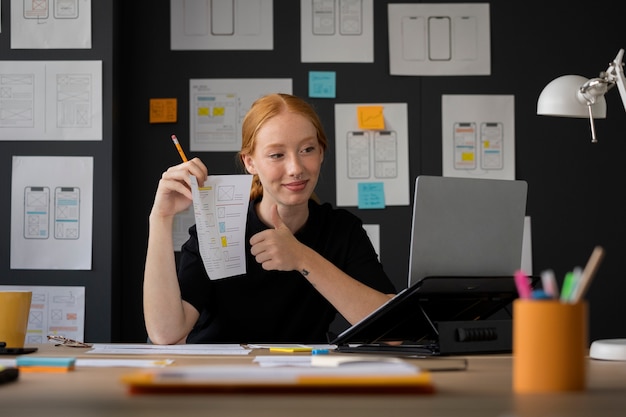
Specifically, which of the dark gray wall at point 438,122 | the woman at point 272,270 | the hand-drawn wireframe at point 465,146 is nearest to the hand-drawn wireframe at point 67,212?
the dark gray wall at point 438,122

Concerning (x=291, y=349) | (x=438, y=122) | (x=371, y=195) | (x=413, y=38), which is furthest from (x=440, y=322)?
(x=413, y=38)

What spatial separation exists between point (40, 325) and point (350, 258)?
128cm

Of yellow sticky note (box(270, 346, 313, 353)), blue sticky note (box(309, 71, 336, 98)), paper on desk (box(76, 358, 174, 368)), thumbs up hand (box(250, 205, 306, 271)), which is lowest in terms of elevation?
yellow sticky note (box(270, 346, 313, 353))

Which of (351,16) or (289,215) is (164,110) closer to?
(351,16)

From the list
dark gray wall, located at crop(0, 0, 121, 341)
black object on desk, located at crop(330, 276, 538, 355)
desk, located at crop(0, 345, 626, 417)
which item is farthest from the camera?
dark gray wall, located at crop(0, 0, 121, 341)

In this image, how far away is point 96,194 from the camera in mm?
2812

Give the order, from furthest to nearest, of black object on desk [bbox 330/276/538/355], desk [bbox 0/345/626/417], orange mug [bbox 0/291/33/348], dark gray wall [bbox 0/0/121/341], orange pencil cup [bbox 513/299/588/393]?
1. dark gray wall [bbox 0/0/121/341]
2. orange mug [bbox 0/291/33/348]
3. black object on desk [bbox 330/276/538/355]
4. orange pencil cup [bbox 513/299/588/393]
5. desk [bbox 0/345/626/417]

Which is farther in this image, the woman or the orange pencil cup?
the woman

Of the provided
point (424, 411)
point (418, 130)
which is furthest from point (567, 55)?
point (424, 411)

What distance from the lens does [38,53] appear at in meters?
2.85

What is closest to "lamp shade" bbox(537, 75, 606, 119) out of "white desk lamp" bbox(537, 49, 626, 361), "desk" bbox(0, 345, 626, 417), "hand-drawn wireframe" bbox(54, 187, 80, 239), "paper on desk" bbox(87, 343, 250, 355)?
"white desk lamp" bbox(537, 49, 626, 361)

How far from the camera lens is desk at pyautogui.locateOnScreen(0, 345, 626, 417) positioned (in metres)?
0.72

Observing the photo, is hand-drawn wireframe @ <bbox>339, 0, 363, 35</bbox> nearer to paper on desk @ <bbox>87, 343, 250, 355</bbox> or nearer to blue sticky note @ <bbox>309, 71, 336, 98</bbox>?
blue sticky note @ <bbox>309, 71, 336, 98</bbox>

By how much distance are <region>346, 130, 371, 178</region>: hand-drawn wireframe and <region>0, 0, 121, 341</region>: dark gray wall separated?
0.85 meters
